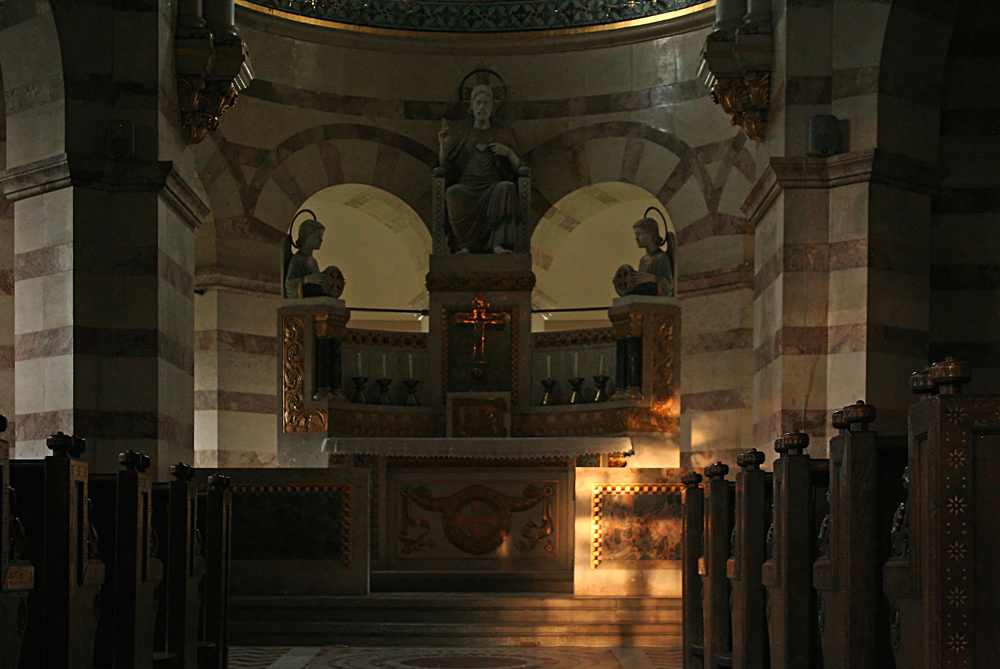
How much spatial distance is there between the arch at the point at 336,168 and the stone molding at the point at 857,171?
5865 millimetres

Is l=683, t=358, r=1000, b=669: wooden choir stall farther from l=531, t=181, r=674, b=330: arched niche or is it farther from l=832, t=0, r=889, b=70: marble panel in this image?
l=531, t=181, r=674, b=330: arched niche

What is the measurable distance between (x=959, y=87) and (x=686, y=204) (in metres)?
4.67

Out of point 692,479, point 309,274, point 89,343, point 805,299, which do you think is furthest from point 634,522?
point 309,274

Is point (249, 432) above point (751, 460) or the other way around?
the other way around

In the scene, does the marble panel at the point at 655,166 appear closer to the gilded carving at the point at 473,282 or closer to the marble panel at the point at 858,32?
the gilded carving at the point at 473,282

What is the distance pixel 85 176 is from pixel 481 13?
6.55 meters

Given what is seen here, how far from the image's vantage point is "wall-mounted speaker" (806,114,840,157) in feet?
A: 26.8

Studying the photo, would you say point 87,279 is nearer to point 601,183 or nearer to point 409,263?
point 601,183

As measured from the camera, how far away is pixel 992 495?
138 inches

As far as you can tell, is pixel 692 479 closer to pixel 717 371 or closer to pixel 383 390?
pixel 383 390

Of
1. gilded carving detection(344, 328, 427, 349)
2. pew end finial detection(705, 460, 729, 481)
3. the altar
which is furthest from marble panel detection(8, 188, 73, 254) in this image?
pew end finial detection(705, 460, 729, 481)

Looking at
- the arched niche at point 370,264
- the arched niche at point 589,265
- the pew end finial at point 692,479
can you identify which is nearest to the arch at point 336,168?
the arched niche at point 370,264

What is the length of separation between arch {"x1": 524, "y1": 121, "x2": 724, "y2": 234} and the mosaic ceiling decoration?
1059mm

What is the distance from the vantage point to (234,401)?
1268cm
